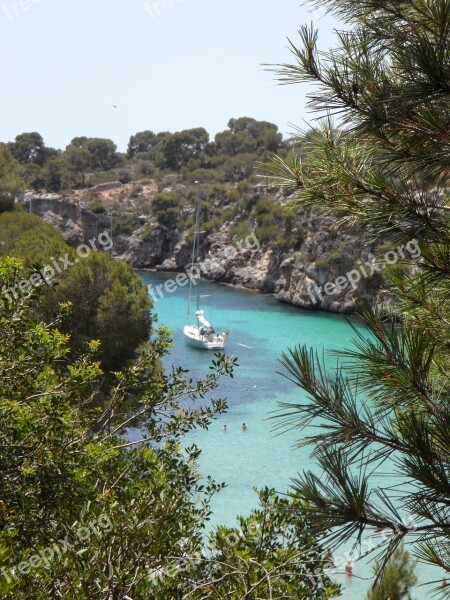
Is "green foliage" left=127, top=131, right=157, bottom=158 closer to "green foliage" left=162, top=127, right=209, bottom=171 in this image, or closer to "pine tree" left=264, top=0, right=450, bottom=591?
"green foliage" left=162, top=127, right=209, bottom=171

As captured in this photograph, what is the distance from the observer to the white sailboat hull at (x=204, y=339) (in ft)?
105

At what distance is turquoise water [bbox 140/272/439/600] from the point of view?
16.3 meters

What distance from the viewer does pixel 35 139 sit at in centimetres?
7031

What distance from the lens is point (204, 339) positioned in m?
32.5

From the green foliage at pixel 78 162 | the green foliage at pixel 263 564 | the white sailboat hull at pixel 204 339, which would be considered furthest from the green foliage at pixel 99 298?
the green foliage at pixel 78 162

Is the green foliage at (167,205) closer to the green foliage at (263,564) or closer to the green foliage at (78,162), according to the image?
the green foliage at (78,162)

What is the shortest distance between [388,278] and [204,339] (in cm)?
2864

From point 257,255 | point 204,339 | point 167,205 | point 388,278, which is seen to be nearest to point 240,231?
point 257,255

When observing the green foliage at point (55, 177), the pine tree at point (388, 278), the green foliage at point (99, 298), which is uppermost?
the green foliage at point (55, 177)

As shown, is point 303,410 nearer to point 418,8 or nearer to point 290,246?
point 418,8

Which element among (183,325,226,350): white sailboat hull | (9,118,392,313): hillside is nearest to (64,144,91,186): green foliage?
(9,118,392,313): hillside

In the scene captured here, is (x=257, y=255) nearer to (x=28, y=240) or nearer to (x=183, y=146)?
(x=183, y=146)

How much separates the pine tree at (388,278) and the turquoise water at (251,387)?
0.57 feet

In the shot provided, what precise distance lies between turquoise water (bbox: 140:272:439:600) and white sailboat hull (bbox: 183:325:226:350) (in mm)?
316
